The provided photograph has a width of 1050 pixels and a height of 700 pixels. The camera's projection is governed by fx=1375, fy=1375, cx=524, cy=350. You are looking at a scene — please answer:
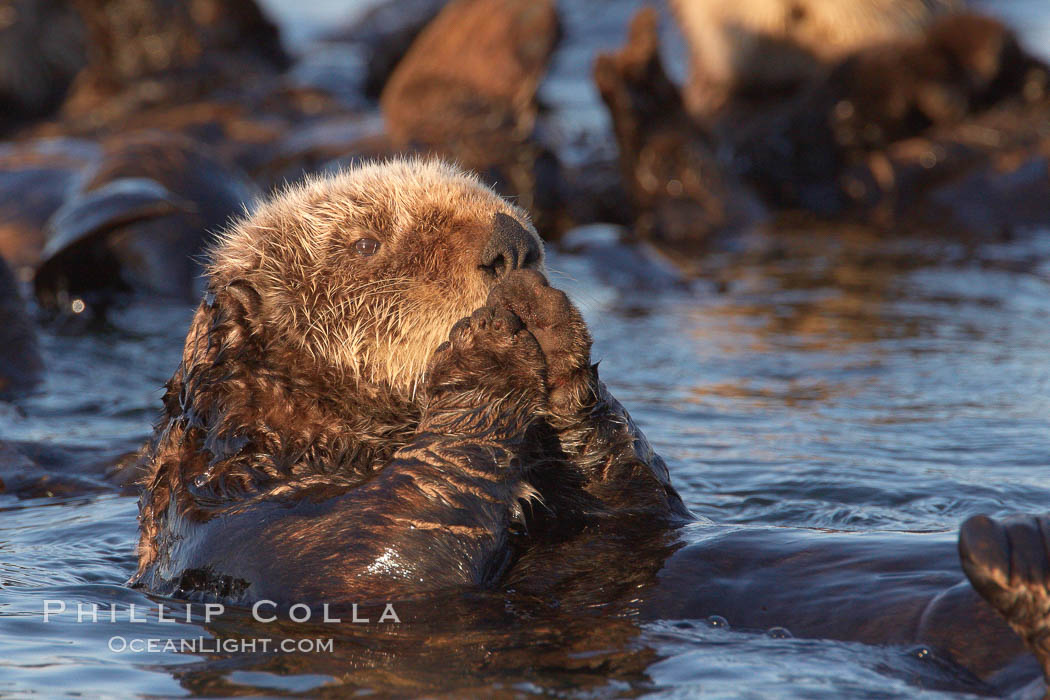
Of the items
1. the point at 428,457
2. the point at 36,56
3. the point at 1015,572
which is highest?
the point at 36,56

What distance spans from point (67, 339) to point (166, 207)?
2.65 feet

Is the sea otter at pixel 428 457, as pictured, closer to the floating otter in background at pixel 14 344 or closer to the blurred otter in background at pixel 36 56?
the floating otter in background at pixel 14 344

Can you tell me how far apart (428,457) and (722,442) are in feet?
6.60

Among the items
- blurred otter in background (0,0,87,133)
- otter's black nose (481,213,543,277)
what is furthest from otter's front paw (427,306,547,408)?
blurred otter in background (0,0,87,133)

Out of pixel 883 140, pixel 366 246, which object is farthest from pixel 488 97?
pixel 366 246

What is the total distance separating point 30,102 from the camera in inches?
513

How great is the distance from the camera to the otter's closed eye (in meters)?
3.46

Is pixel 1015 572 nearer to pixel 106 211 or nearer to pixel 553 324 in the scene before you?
pixel 553 324

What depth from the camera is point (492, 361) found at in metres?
3.12

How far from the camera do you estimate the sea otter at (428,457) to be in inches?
119

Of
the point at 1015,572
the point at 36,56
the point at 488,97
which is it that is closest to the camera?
the point at 1015,572

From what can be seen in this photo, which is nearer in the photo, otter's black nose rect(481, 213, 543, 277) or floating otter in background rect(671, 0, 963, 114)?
otter's black nose rect(481, 213, 543, 277)

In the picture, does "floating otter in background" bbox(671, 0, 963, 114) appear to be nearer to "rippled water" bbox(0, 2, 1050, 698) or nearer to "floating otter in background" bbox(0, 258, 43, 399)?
"rippled water" bbox(0, 2, 1050, 698)

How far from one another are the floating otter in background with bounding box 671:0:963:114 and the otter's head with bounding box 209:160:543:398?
23.3ft
